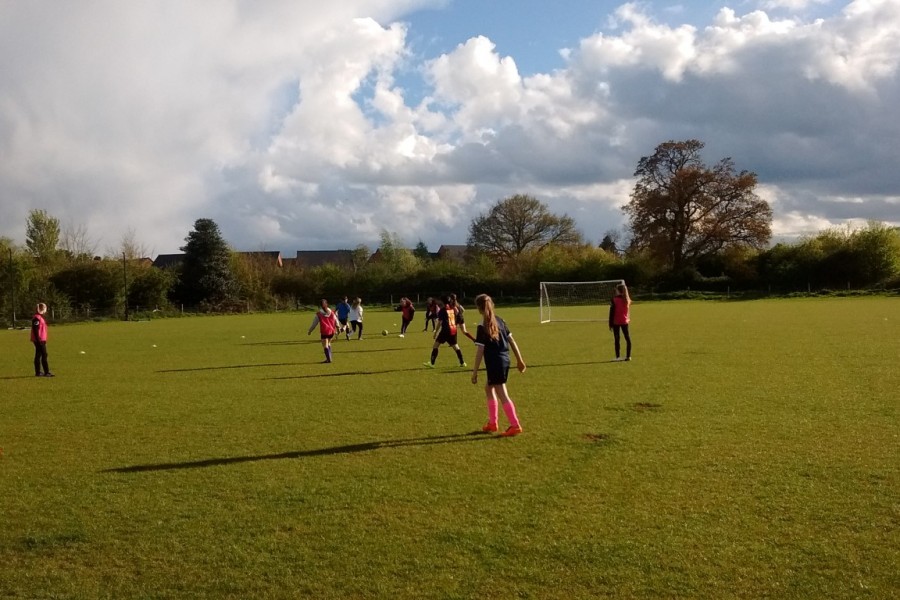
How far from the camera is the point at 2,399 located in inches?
529

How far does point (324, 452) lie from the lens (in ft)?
27.9

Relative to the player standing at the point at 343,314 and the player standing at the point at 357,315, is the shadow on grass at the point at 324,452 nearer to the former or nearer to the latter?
the player standing at the point at 357,315

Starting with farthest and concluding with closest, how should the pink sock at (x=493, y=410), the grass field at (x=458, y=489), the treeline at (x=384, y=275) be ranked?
the treeline at (x=384, y=275), the pink sock at (x=493, y=410), the grass field at (x=458, y=489)

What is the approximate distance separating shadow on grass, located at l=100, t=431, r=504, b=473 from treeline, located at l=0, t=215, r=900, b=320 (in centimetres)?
4914

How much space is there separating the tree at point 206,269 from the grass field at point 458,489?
160ft

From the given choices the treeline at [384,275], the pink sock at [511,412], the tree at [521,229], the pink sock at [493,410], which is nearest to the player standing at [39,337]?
the pink sock at [493,410]

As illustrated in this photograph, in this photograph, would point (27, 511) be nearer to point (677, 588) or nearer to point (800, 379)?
point (677, 588)

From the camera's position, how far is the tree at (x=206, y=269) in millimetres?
61531

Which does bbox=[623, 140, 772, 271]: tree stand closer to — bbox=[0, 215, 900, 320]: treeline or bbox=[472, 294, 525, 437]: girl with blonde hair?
bbox=[0, 215, 900, 320]: treeline

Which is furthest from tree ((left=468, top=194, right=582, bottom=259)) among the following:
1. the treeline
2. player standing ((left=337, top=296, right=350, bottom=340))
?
player standing ((left=337, top=296, right=350, bottom=340))

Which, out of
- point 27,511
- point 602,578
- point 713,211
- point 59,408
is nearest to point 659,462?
point 602,578

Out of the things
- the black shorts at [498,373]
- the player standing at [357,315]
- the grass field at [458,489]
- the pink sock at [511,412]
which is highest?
the player standing at [357,315]

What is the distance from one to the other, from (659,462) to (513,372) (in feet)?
24.4

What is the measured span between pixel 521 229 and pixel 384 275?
702 inches
